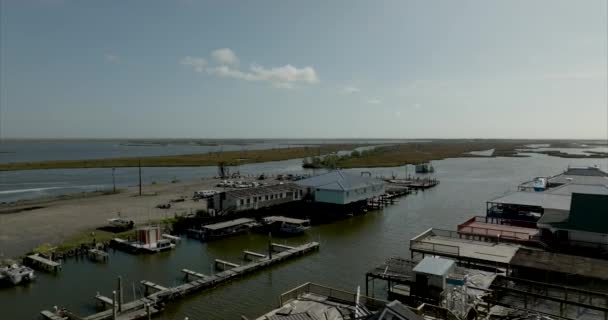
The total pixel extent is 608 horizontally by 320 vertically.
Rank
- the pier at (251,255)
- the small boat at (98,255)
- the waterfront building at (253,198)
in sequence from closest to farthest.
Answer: the pier at (251,255) → the small boat at (98,255) → the waterfront building at (253,198)

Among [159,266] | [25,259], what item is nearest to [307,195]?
[159,266]

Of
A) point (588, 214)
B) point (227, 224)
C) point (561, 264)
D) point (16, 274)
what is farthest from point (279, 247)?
point (588, 214)

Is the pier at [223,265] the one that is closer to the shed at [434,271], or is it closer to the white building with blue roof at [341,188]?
the shed at [434,271]

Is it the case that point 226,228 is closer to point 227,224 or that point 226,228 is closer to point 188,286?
point 227,224

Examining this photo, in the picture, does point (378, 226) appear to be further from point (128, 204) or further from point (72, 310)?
point (128, 204)

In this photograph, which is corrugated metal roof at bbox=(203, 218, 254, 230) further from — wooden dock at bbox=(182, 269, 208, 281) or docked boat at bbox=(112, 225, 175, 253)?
wooden dock at bbox=(182, 269, 208, 281)

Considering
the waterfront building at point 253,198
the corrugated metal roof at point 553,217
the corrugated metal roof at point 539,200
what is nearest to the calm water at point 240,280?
the waterfront building at point 253,198

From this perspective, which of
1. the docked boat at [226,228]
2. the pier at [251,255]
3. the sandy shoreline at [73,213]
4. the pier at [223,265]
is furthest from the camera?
the docked boat at [226,228]
